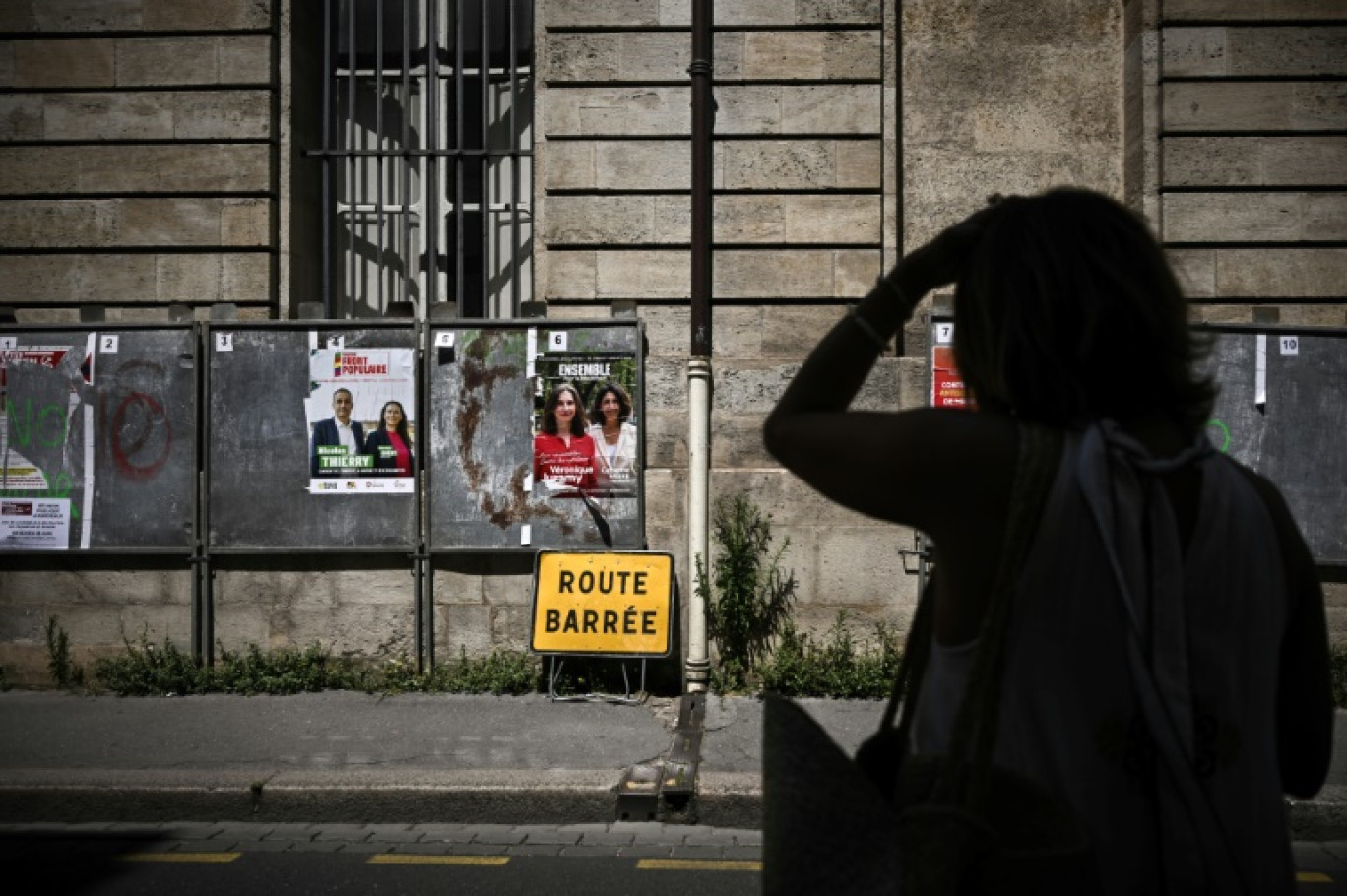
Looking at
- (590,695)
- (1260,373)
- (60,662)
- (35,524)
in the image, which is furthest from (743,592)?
(35,524)

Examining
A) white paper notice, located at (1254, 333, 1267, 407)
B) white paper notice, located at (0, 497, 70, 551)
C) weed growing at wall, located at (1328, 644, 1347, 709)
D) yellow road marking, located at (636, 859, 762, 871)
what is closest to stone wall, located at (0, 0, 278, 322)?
white paper notice, located at (0, 497, 70, 551)

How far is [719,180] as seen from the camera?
28.2ft

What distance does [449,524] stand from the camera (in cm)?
832

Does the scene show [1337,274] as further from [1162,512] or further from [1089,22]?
[1162,512]

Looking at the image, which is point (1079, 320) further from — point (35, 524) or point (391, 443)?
point (35, 524)

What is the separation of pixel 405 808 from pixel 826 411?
485 centimetres

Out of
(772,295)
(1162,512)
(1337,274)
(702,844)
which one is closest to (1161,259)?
(1162,512)

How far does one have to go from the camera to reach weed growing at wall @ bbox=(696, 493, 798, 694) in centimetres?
816

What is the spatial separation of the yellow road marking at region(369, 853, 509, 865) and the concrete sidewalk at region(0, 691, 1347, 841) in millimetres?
521

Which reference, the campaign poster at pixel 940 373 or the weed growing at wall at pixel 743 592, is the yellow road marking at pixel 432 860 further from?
the campaign poster at pixel 940 373

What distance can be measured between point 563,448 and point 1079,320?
6997 millimetres

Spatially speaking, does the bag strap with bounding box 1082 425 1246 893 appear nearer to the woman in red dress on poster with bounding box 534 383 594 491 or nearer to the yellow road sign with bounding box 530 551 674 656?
the yellow road sign with bounding box 530 551 674 656

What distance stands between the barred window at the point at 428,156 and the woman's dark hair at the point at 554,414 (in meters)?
1.37

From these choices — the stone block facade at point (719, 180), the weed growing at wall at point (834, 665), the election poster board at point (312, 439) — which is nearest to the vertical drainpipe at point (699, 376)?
the stone block facade at point (719, 180)
